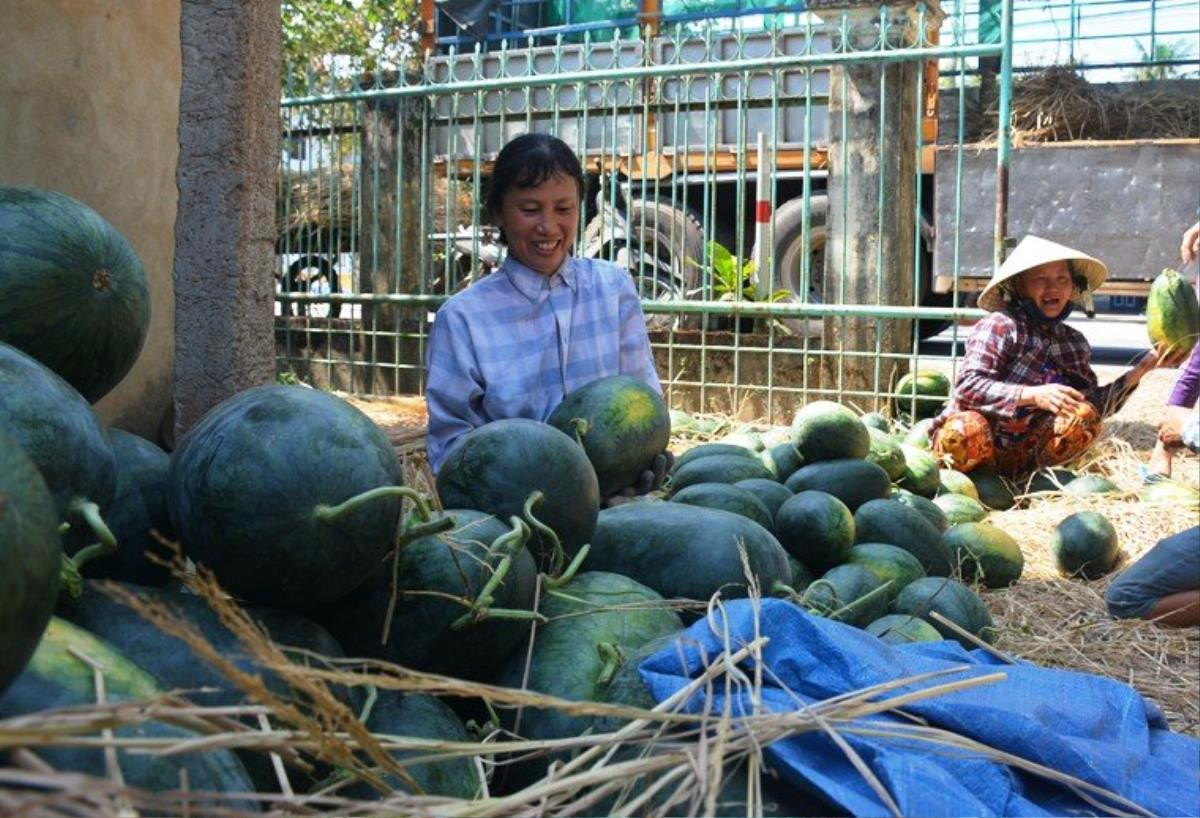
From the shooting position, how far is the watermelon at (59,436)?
1672 mm

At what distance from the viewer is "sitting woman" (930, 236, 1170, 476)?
679 cm

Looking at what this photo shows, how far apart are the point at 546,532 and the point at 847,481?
2.41 metres

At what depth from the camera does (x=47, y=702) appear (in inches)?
53.2

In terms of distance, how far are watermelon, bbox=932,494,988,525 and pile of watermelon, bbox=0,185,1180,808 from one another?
2.82 metres

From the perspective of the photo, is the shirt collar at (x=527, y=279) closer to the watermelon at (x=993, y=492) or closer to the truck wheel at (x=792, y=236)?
the watermelon at (x=993, y=492)

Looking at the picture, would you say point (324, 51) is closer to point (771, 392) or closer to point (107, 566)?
point (771, 392)

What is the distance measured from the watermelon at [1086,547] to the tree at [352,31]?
12613mm

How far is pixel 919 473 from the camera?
235 inches

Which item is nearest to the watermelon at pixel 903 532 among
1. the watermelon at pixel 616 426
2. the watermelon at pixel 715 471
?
the watermelon at pixel 715 471

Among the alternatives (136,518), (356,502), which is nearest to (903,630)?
(356,502)

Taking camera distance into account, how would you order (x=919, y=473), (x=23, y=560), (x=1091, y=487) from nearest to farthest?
(x=23, y=560) < (x=919, y=473) < (x=1091, y=487)

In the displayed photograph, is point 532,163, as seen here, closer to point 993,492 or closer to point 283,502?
point 283,502

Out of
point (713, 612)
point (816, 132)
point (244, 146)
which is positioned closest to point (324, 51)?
point (816, 132)

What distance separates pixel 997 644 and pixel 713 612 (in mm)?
2060
